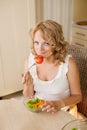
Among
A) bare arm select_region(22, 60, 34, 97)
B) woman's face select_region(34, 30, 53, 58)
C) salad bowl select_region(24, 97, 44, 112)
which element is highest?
woman's face select_region(34, 30, 53, 58)

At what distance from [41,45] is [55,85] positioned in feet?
0.94

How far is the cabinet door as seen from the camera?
2086 millimetres

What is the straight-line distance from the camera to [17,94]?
262 centimetres

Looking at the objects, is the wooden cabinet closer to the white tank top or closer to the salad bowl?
the white tank top

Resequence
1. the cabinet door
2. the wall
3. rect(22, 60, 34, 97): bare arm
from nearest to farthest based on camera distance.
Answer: rect(22, 60, 34, 97): bare arm < the cabinet door < the wall

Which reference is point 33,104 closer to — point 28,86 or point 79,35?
point 28,86

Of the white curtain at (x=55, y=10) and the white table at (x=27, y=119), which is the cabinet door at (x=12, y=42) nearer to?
the white curtain at (x=55, y=10)

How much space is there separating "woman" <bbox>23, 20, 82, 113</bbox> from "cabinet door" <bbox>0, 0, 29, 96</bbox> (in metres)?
0.85

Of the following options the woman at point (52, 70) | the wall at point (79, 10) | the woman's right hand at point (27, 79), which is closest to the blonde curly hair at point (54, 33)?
the woman at point (52, 70)

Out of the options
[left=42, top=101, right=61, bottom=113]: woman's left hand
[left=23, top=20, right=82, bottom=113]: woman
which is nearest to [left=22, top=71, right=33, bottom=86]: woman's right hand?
[left=23, top=20, right=82, bottom=113]: woman

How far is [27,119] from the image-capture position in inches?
38.0

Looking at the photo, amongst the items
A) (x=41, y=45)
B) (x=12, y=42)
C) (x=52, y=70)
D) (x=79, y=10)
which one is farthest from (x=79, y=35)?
(x=41, y=45)

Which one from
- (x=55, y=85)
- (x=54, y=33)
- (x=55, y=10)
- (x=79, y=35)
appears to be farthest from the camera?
(x=79, y=35)

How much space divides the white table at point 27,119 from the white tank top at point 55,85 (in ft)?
0.98
